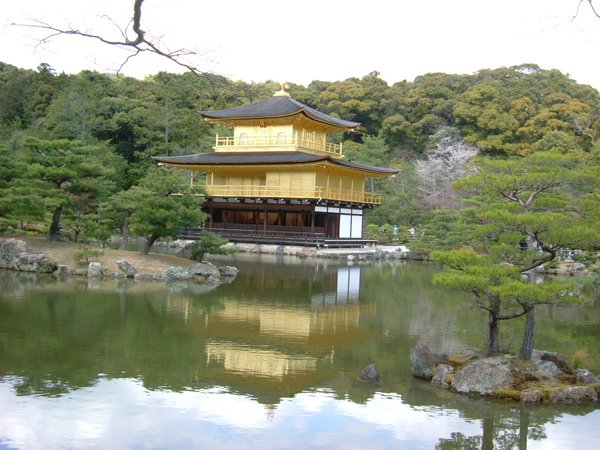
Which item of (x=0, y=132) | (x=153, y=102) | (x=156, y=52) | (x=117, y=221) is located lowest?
(x=117, y=221)

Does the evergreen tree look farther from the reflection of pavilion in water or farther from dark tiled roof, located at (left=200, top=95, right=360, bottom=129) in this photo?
dark tiled roof, located at (left=200, top=95, right=360, bottom=129)

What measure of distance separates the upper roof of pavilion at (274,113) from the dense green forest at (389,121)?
5.21 feet

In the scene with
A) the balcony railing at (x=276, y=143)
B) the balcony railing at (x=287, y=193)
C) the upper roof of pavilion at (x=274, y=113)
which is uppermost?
the upper roof of pavilion at (x=274, y=113)

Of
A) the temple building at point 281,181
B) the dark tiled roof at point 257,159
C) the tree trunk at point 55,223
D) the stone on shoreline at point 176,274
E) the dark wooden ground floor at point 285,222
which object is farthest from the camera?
the temple building at point 281,181

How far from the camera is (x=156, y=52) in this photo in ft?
14.8

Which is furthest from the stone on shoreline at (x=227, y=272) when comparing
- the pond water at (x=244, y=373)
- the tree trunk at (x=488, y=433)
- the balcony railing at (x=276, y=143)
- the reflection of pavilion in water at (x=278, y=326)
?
the balcony railing at (x=276, y=143)

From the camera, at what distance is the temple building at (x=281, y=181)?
30.2 m

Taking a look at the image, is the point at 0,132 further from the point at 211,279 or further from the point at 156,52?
the point at 156,52

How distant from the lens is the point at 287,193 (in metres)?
30.3

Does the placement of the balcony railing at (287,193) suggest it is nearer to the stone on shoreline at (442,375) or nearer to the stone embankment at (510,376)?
the stone embankment at (510,376)

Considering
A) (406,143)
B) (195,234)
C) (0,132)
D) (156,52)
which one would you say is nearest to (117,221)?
(195,234)

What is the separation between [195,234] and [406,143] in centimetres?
2425

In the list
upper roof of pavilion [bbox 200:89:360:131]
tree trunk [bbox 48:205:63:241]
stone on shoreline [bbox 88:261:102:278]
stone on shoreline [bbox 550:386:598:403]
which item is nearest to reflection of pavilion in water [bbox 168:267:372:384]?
stone on shoreline [bbox 550:386:598:403]

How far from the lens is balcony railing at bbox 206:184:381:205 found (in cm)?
2972
